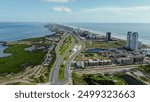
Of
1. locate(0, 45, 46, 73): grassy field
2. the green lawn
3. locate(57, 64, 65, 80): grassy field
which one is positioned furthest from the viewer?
the green lawn

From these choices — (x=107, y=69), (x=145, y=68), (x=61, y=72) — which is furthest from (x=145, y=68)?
(x=61, y=72)

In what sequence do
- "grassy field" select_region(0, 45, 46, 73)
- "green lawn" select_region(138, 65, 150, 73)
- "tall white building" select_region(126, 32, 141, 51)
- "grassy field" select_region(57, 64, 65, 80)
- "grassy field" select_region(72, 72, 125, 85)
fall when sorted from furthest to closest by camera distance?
"tall white building" select_region(126, 32, 141, 51) → "green lawn" select_region(138, 65, 150, 73) → "grassy field" select_region(0, 45, 46, 73) → "grassy field" select_region(57, 64, 65, 80) → "grassy field" select_region(72, 72, 125, 85)

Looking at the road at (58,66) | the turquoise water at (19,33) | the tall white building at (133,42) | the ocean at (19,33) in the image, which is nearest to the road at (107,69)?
the road at (58,66)

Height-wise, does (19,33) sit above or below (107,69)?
above

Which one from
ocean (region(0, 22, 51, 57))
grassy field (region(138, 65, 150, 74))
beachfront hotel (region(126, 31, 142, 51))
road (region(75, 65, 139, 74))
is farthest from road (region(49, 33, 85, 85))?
ocean (region(0, 22, 51, 57))

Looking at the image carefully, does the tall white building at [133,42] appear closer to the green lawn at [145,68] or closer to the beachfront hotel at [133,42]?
the beachfront hotel at [133,42]

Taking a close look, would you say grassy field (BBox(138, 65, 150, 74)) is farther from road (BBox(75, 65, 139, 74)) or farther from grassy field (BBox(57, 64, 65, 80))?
grassy field (BBox(57, 64, 65, 80))

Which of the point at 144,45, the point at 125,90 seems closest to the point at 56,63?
the point at 144,45

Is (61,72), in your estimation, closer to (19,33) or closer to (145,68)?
(145,68)

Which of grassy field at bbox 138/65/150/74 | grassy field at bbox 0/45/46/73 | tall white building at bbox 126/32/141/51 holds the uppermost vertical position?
tall white building at bbox 126/32/141/51
